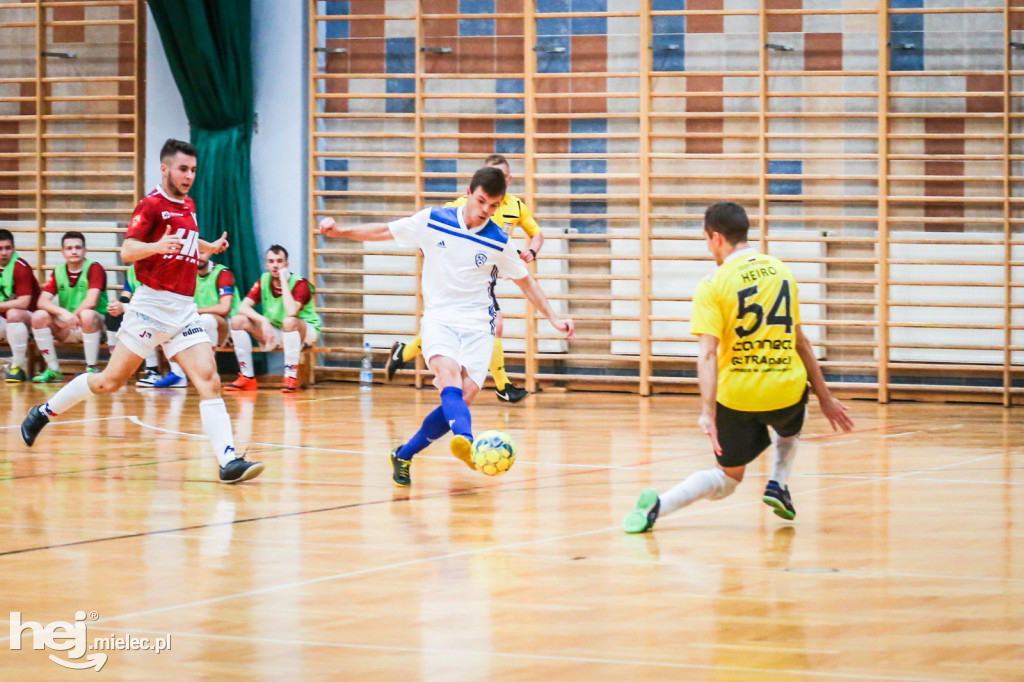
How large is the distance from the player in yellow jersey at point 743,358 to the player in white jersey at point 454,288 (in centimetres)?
128

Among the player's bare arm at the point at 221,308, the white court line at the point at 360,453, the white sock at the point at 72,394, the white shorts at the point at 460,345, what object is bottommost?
the white court line at the point at 360,453

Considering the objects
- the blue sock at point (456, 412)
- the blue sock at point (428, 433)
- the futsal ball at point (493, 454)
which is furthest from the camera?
the blue sock at point (428, 433)

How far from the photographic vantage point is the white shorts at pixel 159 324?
614 cm

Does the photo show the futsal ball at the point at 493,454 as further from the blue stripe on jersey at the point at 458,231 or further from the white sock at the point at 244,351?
the white sock at the point at 244,351

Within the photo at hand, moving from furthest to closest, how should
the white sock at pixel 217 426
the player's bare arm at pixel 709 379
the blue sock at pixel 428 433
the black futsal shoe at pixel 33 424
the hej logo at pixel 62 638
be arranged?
the black futsal shoe at pixel 33 424, the white sock at pixel 217 426, the blue sock at pixel 428 433, the player's bare arm at pixel 709 379, the hej logo at pixel 62 638

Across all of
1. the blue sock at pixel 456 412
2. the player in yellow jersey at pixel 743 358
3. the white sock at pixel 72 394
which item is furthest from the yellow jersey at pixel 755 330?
the white sock at pixel 72 394

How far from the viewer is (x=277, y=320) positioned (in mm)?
11805

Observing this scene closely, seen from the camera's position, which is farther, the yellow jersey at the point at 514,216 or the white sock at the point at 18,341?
the white sock at the point at 18,341

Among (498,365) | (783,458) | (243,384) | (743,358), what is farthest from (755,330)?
(243,384)

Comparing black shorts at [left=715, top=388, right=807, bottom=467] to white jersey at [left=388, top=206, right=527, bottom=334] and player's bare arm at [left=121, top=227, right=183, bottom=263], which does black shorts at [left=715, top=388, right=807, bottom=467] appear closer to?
white jersey at [left=388, top=206, right=527, bottom=334]

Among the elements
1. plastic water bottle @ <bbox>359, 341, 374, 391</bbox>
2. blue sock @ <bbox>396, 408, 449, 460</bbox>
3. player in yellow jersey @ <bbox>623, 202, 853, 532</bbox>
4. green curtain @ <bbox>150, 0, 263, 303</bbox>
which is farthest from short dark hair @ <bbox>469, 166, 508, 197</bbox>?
green curtain @ <bbox>150, 0, 263, 303</bbox>

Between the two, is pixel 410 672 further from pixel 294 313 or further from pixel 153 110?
pixel 153 110

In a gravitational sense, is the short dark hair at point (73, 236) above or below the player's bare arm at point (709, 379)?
above

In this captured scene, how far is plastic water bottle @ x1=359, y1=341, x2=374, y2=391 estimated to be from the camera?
476 inches
